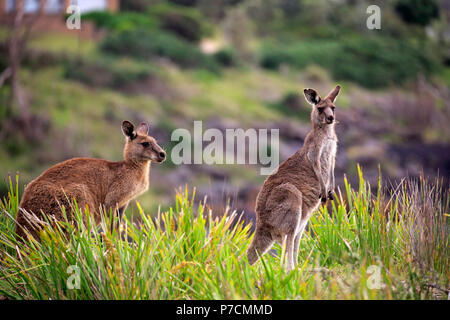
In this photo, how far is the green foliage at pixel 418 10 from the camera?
34.8 m

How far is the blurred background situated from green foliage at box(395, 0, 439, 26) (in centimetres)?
8

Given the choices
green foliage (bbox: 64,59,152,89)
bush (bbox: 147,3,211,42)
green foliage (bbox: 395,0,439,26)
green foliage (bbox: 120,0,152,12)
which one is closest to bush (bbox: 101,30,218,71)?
green foliage (bbox: 64,59,152,89)

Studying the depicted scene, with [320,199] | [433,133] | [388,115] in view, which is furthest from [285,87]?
[320,199]

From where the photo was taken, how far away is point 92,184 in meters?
6.30

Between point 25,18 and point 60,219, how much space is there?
2639 centimetres

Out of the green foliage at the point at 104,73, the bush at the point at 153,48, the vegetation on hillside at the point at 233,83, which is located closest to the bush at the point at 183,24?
the vegetation on hillside at the point at 233,83

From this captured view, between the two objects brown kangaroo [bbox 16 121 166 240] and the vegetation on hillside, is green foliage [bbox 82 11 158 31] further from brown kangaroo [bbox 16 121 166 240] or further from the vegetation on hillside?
brown kangaroo [bbox 16 121 166 240]

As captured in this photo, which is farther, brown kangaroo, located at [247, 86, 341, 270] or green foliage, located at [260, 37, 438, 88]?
green foliage, located at [260, 37, 438, 88]

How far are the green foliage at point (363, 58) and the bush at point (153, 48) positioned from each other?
3548 millimetres

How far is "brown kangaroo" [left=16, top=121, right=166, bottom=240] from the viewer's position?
586 centimetres
